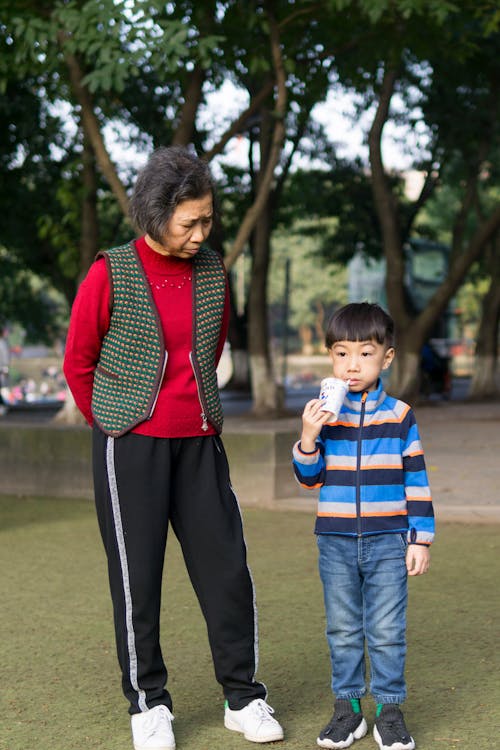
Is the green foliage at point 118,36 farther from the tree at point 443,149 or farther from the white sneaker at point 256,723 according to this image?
the white sneaker at point 256,723

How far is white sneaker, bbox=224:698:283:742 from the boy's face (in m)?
1.06

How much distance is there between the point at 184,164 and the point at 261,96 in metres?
10.7

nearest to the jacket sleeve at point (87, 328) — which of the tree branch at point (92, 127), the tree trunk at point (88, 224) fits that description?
the tree branch at point (92, 127)

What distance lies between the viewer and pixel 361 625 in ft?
12.5

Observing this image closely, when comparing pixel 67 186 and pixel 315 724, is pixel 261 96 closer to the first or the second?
pixel 67 186

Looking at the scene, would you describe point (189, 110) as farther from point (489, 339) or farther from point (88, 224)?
point (489, 339)

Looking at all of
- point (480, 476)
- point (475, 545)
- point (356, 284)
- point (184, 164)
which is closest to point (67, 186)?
point (480, 476)

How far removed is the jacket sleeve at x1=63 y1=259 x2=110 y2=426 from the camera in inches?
148

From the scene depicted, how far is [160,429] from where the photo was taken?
3746 mm

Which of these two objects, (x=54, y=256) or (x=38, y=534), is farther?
(x=54, y=256)

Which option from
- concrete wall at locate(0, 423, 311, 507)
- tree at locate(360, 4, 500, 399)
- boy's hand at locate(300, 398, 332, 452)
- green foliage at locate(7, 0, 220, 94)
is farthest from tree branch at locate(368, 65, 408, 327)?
boy's hand at locate(300, 398, 332, 452)

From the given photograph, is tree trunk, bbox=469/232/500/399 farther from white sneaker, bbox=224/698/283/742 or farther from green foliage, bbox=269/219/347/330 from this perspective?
green foliage, bbox=269/219/347/330

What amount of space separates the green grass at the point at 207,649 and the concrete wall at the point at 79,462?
120 centimetres

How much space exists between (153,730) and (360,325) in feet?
4.52
